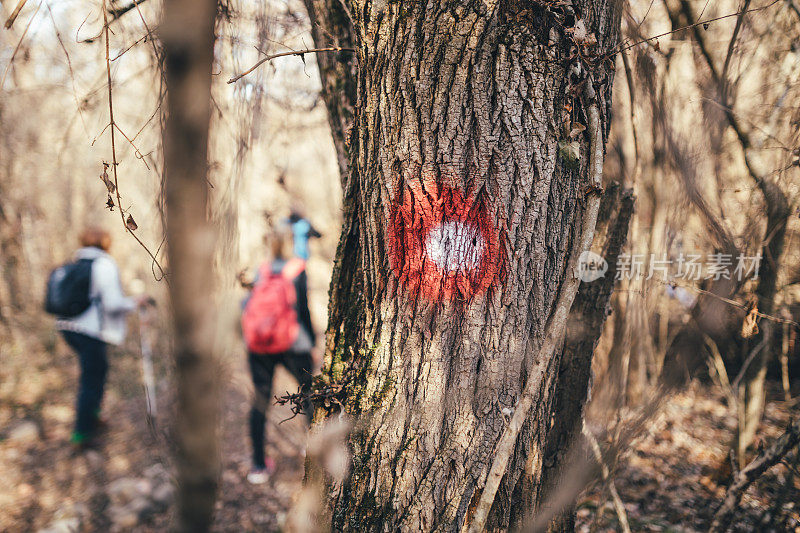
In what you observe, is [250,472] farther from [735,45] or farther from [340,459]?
[735,45]

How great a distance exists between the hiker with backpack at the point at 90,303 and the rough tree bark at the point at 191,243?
8.47 feet

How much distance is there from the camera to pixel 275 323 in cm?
337

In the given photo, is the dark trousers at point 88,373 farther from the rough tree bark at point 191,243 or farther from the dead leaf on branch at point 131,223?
the dead leaf on branch at point 131,223

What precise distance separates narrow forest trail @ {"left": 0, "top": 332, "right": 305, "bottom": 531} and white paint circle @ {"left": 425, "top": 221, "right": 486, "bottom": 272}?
1.65 metres

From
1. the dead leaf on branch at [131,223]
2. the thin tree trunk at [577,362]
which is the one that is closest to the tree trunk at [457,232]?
the thin tree trunk at [577,362]

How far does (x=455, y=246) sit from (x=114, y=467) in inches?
178

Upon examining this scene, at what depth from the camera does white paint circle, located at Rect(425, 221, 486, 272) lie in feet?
4.06

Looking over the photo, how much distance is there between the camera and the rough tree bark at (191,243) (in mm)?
1495

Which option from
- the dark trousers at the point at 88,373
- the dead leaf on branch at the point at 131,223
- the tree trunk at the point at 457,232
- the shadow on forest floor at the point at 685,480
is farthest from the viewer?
the dark trousers at the point at 88,373

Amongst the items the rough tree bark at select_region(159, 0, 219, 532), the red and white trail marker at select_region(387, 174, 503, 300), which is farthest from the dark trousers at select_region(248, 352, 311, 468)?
the red and white trail marker at select_region(387, 174, 503, 300)

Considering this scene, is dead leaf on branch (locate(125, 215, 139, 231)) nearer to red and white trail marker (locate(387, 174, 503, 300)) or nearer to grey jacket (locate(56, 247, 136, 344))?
red and white trail marker (locate(387, 174, 503, 300))

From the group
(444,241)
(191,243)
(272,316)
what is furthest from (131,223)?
(272,316)

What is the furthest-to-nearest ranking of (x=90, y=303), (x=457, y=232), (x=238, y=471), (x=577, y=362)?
(x=238, y=471) < (x=90, y=303) < (x=577, y=362) < (x=457, y=232)

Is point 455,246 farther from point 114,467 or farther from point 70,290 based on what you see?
point 114,467
